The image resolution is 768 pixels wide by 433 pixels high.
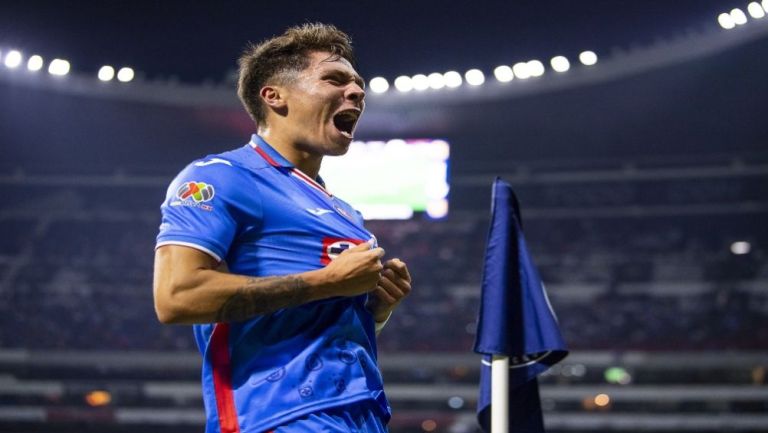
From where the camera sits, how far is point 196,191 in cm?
191

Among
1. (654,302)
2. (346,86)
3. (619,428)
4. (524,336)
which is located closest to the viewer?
(346,86)

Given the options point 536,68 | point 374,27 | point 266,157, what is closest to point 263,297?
point 266,157

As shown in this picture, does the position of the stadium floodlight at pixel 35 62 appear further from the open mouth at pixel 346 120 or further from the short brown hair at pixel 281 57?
the open mouth at pixel 346 120

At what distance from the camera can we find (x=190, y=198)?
1900 millimetres

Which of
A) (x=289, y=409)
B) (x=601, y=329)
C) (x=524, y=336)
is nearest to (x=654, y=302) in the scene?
(x=601, y=329)

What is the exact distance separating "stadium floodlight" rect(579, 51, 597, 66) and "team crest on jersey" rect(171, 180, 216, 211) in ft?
56.7

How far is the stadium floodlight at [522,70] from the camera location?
1922 cm

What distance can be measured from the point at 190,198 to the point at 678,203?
80.0 ft

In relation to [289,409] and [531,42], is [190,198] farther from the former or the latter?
[531,42]

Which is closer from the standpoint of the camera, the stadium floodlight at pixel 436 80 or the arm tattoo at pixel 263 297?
the arm tattoo at pixel 263 297

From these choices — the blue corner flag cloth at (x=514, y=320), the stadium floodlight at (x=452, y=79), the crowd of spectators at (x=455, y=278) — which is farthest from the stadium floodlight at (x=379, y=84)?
the blue corner flag cloth at (x=514, y=320)

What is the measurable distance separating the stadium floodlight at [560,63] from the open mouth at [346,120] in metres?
17.1

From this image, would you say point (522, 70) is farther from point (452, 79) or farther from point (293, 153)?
point (293, 153)

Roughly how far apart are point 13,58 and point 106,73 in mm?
1844
